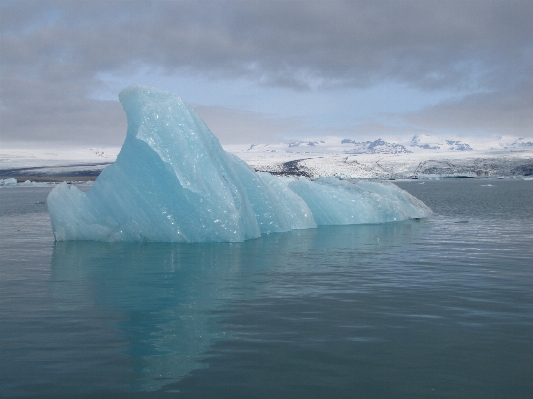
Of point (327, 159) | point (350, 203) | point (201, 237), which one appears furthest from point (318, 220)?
point (327, 159)

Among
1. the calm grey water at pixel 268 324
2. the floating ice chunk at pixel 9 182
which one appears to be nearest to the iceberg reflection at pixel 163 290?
the calm grey water at pixel 268 324

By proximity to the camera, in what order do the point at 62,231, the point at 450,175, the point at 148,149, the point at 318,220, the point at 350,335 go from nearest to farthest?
the point at 350,335 < the point at 148,149 < the point at 62,231 < the point at 318,220 < the point at 450,175

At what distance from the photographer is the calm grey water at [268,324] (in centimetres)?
564

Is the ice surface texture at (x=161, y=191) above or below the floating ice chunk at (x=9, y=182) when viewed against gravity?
below

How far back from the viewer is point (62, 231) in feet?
58.1

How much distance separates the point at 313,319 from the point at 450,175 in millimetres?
100200

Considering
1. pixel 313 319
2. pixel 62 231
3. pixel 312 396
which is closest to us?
pixel 312 396

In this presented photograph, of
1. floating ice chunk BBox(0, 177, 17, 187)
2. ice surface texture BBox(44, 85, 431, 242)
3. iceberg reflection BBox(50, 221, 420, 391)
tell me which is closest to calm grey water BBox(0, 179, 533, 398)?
iceberg reflection BBox(50, 221, 420, 391)

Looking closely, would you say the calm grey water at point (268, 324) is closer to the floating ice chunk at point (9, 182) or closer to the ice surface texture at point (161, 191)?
the ice surface texture at point (161, 191)

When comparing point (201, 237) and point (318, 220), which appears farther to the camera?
point (318, 220)

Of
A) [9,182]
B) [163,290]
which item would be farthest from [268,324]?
[9,182]

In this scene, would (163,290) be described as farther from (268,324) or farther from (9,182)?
(9,182)

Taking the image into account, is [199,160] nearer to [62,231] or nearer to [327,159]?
[62,231]

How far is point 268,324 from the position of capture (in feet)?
25.1
